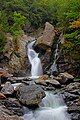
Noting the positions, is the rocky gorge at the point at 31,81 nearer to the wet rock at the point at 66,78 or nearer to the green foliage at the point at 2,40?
the wet rock at the point at 66,78

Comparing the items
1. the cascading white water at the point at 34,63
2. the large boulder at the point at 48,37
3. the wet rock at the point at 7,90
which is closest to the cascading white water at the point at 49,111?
the wet rock at the point at 7,90

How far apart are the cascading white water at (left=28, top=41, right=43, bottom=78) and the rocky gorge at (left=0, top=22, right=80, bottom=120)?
0.39 metres

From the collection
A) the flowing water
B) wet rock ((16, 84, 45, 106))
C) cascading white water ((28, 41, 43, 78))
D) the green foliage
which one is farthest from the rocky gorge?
the green foliage

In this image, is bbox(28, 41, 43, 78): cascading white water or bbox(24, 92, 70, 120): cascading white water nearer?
bbox(24, 92, 70, 120): cascading white water

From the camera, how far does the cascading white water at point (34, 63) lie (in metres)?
27.5

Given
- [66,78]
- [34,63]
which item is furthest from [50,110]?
[34,63]

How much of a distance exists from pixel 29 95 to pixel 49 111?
55.6 inches

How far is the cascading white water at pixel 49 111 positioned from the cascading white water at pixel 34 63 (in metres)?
8.95

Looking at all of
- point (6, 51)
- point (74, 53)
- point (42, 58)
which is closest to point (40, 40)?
point (42, 58)

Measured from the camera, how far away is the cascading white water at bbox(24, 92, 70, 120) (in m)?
16.2

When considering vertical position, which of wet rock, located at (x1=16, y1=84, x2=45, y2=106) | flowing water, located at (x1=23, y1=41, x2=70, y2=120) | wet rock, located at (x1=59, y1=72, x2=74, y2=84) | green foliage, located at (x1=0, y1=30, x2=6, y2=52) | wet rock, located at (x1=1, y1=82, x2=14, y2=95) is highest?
green foliage, located at (x1=0, y1=30, x2=6, y2=52)

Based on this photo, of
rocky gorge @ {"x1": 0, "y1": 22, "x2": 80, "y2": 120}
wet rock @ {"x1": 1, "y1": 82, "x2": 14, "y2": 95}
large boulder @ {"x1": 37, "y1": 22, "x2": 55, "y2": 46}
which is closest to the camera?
rocky gorge @ {"x1": 0, "y1": 22, "x2": 80, "y2": 120}

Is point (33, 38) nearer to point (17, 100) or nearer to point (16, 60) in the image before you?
point (16, 60)

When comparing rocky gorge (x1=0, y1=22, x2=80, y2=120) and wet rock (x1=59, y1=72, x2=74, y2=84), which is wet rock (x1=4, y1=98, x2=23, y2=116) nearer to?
rocky gorge (x1=0, y1=22, x2=80, y2=120)
